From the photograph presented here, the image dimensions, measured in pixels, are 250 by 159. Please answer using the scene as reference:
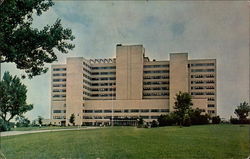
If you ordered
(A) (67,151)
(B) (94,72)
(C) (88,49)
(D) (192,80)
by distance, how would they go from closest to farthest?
1. (C) (88,49)
2. (A) (67,151)
3. (D) (192,80)
4. (B) (94,72)

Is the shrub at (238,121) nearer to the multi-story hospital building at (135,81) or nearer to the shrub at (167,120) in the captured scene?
the multi-story hospital building at (135,81)

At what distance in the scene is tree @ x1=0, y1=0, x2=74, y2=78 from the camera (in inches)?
226

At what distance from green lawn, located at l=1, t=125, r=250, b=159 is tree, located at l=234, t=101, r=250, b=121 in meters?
0.31

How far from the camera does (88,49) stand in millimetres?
6969

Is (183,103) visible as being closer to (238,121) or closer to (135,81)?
(135,81)

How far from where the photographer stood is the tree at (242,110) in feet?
17.9

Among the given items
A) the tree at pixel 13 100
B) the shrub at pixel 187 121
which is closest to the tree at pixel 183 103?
the shrub at pixel 187 121

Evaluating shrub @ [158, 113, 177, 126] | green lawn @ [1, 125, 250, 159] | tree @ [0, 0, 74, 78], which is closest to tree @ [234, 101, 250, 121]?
green lawn @ [1, 125, 250, 159]

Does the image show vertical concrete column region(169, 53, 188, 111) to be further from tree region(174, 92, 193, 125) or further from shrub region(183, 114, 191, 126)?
shrub region(183, 114, 191, 126)

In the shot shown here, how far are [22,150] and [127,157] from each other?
300cm

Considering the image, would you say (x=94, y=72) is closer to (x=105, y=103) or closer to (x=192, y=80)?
(x=105, y=103)

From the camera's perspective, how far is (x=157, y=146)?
7.14 metres

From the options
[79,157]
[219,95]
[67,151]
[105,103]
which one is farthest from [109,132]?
[219,95]

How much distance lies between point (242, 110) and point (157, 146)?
223 cm
